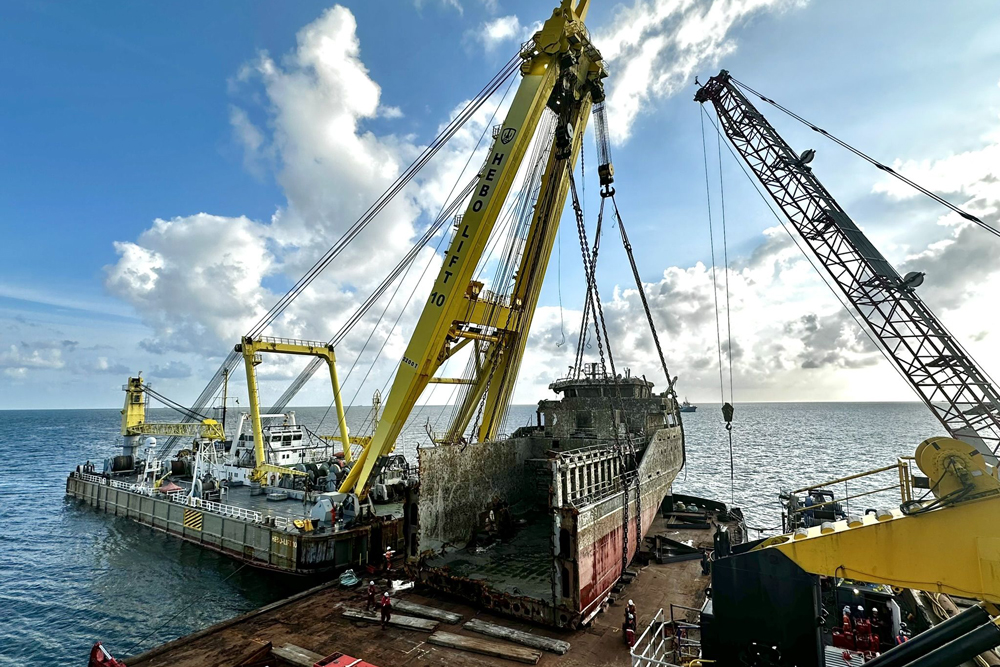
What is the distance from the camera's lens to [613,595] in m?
15.2

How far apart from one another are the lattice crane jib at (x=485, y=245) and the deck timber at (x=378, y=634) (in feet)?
21.7

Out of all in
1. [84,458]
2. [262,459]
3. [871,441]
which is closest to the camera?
[262,459]

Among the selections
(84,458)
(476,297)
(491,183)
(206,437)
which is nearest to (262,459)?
(206,437)

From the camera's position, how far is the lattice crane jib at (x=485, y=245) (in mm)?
18938

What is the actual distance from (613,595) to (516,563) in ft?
11.5

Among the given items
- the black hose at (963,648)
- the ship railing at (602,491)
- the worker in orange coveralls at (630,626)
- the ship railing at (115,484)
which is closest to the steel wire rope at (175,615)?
the ship railing at (115,484)

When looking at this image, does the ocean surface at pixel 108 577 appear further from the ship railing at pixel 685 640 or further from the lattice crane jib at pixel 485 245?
the ship railing at pixel 685 640

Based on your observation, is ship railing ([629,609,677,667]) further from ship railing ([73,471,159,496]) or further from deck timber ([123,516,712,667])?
ship railing ([73,471,159,496])

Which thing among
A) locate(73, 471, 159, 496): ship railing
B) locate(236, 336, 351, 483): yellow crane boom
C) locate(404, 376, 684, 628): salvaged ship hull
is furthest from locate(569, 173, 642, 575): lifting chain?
locate(73, 471, 159, 496): ship railing

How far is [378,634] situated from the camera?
41.9ft

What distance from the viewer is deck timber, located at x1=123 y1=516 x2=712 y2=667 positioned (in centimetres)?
1134

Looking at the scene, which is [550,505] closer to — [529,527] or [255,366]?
[529,527]

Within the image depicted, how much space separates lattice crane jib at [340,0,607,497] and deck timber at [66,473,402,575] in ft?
7.89

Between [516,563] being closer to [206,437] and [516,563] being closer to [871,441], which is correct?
[206,437]
